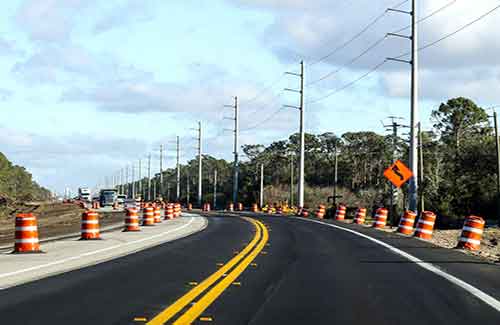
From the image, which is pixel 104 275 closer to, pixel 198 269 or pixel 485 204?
pixel 198 269

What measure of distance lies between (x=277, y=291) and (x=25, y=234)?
964 centimetres

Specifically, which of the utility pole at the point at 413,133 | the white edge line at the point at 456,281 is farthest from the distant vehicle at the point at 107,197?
the white edge line at the point at 456,281

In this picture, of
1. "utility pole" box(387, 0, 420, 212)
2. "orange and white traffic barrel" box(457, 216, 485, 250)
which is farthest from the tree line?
"orange and white traffic barrel" box(457, 216, 485, 250)

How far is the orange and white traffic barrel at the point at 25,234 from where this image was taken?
18.7 metres

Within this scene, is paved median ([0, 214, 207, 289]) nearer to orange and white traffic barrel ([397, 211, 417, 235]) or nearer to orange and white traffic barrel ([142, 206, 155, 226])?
orange and white traffic barrel ([142, 206, 155, 226])

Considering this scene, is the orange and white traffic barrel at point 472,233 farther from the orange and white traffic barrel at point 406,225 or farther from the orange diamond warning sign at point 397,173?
the orange diamond warning sign at point 397,173

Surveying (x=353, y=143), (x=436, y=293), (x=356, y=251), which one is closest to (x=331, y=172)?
(x=353, y=143)

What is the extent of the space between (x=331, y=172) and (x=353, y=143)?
1545cm

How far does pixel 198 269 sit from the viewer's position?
14797 mm

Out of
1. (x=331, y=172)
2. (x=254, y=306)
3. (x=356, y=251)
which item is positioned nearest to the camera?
(x=254, y=306)

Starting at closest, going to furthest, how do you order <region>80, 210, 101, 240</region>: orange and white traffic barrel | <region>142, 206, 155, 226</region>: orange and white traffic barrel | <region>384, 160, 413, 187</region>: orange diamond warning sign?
1. <region>80, 210, 101, 240</region>: orange and white traffic barrel
2. <region>142, 206, 155, 226</region>: orange and white traffic barrel
3. <region>384, 160, 413, 187</region>: orange diamond warning sign

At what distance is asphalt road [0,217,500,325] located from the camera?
30.6 feet

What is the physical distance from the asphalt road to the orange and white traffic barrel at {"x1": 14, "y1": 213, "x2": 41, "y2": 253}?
2.82m

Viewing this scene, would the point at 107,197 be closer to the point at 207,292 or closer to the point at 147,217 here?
the point at 147,217
